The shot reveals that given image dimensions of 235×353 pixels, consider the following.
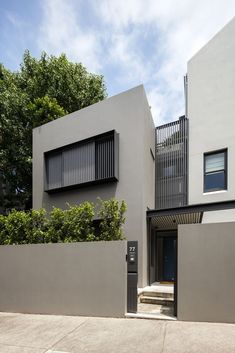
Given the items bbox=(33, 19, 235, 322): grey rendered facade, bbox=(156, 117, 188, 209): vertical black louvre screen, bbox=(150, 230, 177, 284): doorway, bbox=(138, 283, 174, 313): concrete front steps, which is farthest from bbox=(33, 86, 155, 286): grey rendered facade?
bbox=(150, 230, 177, 284): doorway

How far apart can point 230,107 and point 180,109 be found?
4.94 m

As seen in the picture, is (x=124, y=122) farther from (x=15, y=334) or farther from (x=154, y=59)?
(x=15, y=334)

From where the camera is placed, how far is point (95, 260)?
7.68 m

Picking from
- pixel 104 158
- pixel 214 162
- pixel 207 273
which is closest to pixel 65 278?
pixel 207 273

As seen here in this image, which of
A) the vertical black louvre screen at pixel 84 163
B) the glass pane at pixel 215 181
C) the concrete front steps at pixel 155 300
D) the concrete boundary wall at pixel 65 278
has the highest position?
the vertical black louvre screen at pixel 84 163

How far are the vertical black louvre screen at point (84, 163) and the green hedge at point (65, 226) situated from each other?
1.82m

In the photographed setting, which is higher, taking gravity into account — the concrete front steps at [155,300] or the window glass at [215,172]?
the window glass at [215,172]

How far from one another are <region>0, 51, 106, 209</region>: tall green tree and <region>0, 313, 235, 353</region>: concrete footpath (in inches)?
438

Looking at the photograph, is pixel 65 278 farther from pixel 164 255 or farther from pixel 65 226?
pixel 164 255

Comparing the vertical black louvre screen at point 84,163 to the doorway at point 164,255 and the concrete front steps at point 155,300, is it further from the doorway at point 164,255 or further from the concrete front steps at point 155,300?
the concrete front steps at point 155,300

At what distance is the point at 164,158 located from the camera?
491 inches

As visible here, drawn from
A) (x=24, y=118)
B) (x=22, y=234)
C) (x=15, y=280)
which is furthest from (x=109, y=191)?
(x=24, y=118)

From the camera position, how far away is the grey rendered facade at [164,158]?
10.2 metres

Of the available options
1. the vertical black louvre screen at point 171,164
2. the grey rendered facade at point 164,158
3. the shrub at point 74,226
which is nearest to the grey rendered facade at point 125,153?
the grey rendered facade at point 164,158
